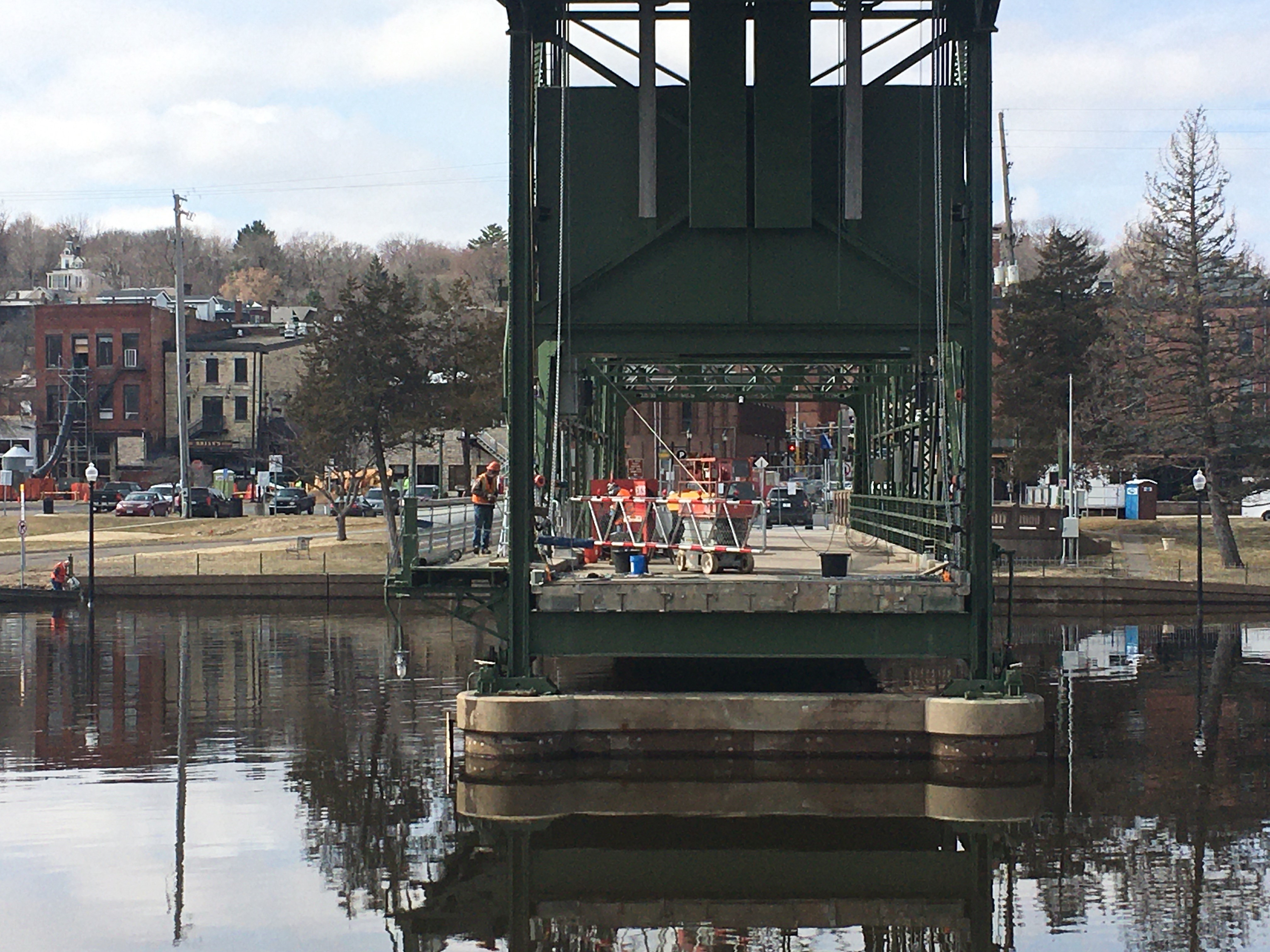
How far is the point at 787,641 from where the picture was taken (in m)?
23.8

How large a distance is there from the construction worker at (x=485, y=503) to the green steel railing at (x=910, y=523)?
24.3ft

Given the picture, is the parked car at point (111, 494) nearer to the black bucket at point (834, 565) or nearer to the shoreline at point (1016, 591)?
the shoreline at point (1016, 591)

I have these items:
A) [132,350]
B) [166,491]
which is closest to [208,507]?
[166,491]

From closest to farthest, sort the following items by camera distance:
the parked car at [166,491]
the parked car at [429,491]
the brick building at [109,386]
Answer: the parked car at [166,491]
the parked car at [429,491]
the brick building at [109,386]

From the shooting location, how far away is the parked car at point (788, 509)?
62.9 meters

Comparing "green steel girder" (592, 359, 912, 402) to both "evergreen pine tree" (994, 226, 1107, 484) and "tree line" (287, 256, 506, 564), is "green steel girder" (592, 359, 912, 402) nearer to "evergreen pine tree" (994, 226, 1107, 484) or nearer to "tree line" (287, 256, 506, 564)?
"tree line" (287, 256, 506, 564)

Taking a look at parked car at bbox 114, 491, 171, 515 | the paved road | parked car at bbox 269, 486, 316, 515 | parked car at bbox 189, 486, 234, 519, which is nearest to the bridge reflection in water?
the paved road

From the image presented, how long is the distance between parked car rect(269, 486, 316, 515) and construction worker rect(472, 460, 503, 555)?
54861 mm

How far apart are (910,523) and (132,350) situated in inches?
3426

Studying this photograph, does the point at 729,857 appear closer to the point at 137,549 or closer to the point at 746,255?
the point at 746,255

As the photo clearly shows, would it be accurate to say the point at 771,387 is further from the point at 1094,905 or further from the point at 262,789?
the point at 1094,905

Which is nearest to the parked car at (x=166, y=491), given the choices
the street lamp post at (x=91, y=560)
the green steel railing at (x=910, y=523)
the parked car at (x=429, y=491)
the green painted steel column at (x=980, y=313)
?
the parked car at (x=429, y=491)

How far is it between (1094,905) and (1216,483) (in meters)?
50.7

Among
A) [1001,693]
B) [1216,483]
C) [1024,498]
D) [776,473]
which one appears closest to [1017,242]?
[1024,498]
